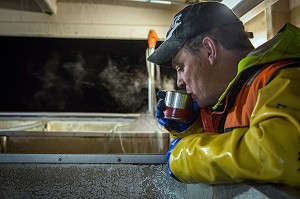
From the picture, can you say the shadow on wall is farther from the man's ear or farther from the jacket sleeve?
the jacket sleeve

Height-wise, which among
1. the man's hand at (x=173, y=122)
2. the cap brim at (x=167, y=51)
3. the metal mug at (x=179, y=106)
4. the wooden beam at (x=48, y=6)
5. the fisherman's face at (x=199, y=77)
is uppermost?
Result: the wooden beam at (x=48, y=6)

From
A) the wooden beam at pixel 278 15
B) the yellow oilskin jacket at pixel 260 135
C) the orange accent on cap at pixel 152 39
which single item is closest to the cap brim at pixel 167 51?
the yellow oilskin jacket at pixel 260 135

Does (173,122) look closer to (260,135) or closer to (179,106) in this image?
(179,106)

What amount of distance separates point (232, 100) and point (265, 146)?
347 millimetres

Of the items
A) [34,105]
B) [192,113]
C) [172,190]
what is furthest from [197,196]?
[34,105]

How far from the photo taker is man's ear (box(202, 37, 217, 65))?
121cm

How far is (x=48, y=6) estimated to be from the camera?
11.4 ft

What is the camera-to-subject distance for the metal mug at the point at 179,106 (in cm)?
139

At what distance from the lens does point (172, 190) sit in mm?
1458

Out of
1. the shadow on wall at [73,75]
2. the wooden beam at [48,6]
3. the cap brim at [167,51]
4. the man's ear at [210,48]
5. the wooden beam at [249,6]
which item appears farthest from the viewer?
the shadow on wall at [73,75]

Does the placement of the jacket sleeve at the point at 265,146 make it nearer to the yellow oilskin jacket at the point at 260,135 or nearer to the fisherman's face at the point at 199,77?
the yellow oilskin jacket at the point at 260,135

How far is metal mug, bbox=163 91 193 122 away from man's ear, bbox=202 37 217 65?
0.72 feet

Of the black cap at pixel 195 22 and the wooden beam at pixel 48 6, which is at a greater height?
the wooden beam at pixel 48 6

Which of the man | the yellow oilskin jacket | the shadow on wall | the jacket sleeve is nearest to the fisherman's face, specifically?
the man
